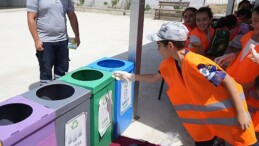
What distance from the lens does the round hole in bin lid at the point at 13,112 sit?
1.65 meters

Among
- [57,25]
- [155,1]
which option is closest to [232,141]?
[57,25]

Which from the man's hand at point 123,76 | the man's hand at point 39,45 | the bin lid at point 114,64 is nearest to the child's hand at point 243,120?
the man's hand at point 123,76

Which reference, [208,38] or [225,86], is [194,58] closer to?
[225,86]

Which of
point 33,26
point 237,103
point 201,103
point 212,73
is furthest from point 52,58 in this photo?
point 237,103

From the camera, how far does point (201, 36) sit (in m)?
2.87

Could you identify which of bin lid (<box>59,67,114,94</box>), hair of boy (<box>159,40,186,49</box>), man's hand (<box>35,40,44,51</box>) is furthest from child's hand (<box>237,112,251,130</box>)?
man's hand (<box>35,40,44,51</box>)

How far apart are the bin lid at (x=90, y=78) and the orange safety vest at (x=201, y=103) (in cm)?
50

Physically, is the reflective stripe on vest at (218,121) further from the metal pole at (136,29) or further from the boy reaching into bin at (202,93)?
the metal pole at (136,29)

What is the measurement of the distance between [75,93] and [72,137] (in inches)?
12.8

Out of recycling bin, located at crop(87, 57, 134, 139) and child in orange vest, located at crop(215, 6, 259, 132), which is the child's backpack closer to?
child in orange vest, located at crop(215, 6, 259, 132)

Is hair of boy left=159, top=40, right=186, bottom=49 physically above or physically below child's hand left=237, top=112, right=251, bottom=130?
above

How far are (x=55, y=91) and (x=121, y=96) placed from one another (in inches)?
27.4

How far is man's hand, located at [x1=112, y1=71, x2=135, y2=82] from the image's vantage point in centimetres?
218

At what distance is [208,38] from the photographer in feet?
9.69
